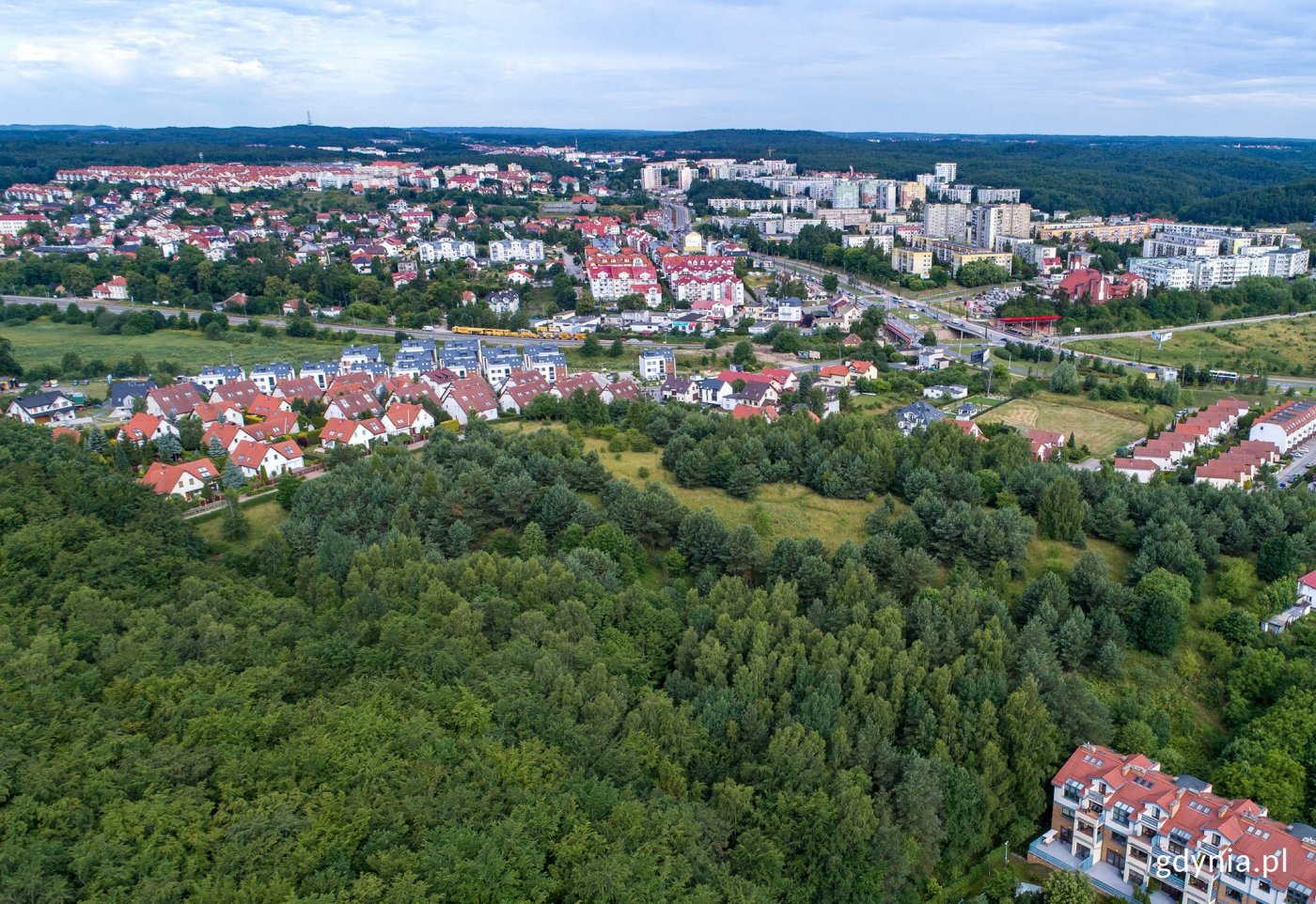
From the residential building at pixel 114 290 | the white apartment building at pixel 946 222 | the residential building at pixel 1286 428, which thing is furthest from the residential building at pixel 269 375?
the white apartment building at pixel 946 222

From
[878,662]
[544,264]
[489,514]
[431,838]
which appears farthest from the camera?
[544,264]

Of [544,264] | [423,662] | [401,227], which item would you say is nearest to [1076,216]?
[544,264]

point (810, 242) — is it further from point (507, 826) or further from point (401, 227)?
point (507, 826)

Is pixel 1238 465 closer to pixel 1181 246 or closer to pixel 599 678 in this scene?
pixel 599 678

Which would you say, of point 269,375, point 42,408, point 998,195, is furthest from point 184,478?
point 998,195

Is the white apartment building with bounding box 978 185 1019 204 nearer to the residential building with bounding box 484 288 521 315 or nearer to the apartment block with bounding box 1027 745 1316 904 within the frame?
the residential building with bounding box 484 288 521 315
